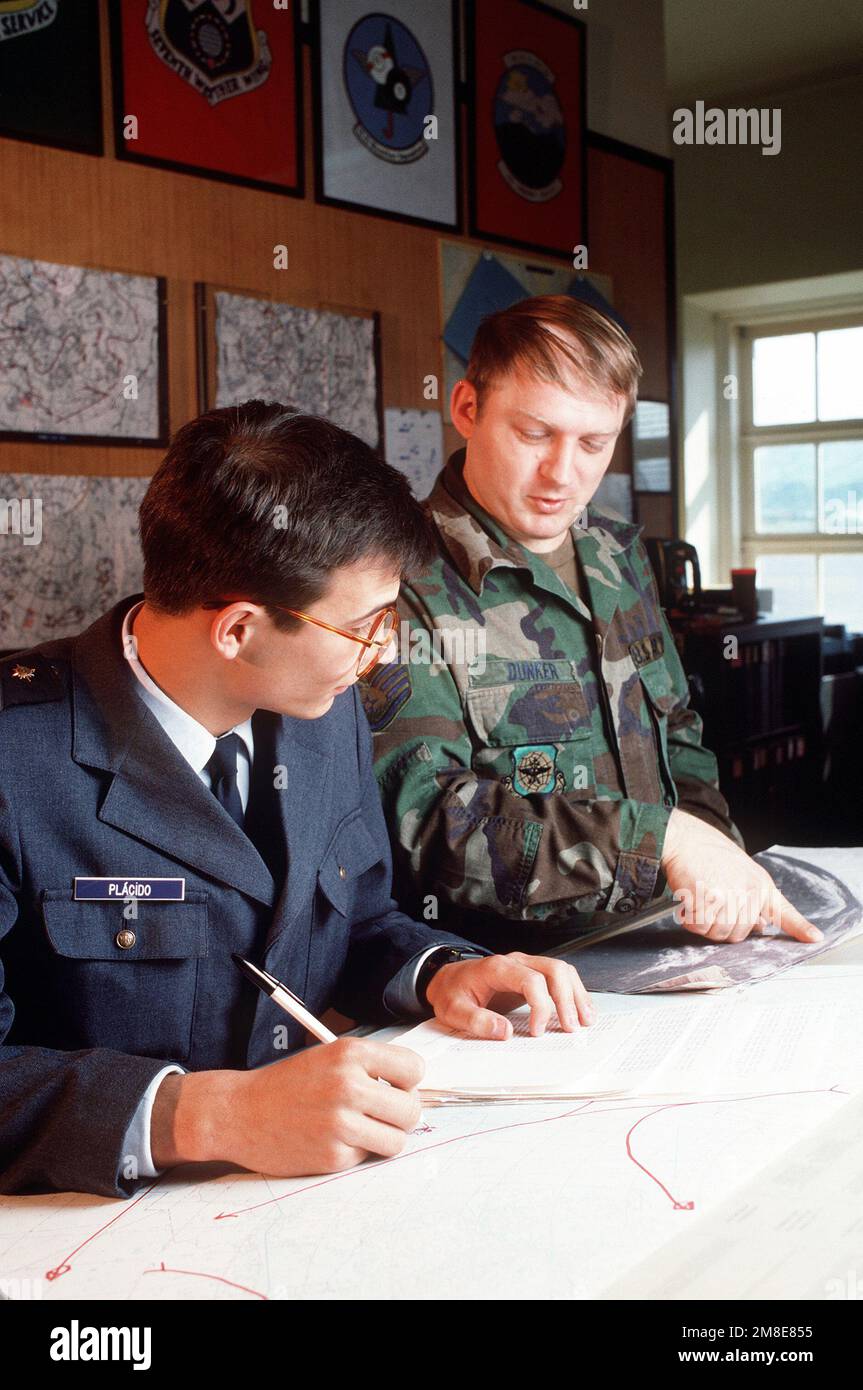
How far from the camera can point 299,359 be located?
2.84 metres

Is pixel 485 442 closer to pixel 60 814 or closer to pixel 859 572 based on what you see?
pixel 60 814

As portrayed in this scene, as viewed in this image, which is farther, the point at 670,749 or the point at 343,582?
the point at 670,749

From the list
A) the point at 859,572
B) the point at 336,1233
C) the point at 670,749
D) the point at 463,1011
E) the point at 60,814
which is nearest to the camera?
the point at 336,1233

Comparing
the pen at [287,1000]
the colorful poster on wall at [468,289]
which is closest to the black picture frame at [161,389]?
the colorful poster on wall at [468,289]

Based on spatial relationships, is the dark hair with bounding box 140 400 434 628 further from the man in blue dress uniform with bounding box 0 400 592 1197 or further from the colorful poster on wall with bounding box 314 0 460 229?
the colorful poster on wall with bounding box 314 0 460 229

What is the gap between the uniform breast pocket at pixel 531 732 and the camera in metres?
1.58

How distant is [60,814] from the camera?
1040 mm

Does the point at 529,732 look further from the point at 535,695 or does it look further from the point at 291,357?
the point at 291,357

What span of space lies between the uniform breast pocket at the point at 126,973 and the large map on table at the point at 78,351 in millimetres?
1498

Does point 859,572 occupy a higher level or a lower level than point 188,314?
lower

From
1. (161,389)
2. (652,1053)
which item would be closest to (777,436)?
(161,389)

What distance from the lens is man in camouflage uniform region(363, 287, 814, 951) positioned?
1.40 m
